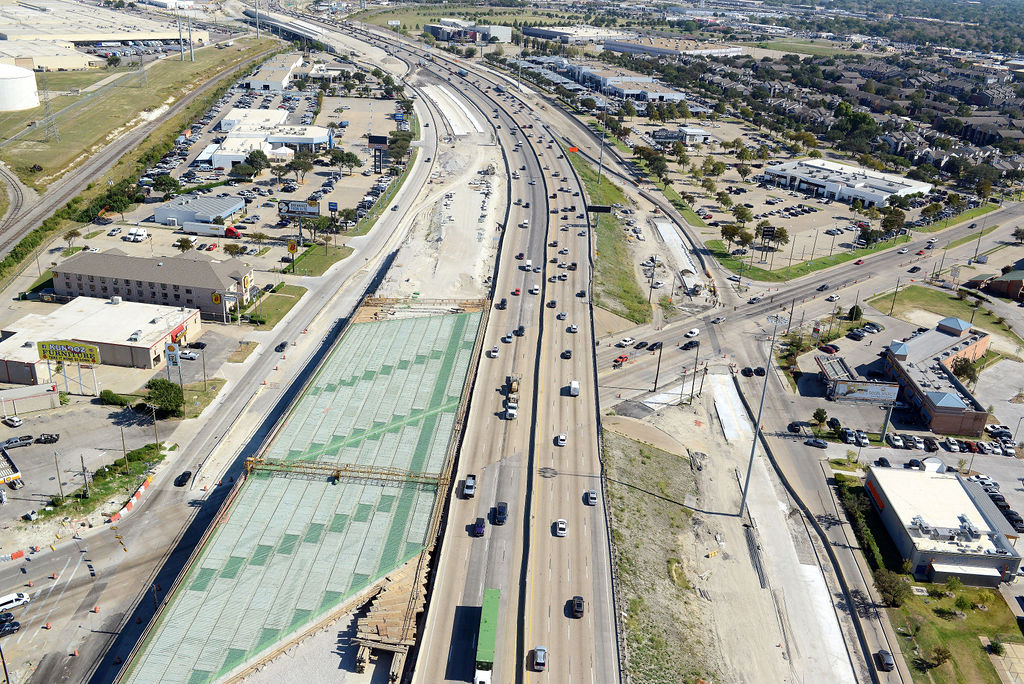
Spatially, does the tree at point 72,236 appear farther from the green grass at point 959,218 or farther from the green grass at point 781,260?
the green grass at point 959,218

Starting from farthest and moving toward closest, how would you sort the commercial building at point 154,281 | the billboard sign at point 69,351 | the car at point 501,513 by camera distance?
the commercial building at point 154,281 < the billboard sign at point 69,351 < the car at point 501,513

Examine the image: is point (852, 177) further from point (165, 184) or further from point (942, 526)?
point (165, 184)

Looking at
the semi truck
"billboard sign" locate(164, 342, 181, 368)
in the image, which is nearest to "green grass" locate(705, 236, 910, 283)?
the semi truck

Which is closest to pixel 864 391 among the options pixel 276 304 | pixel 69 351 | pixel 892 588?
pixel 892 588

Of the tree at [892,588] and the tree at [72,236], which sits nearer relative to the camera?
the tree at [892,588]

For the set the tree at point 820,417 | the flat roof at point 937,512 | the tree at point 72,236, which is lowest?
the tree at point 820,417

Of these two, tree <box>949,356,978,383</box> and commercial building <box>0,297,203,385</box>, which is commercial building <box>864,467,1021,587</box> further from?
commercial building <box>0,297,203,385</box>

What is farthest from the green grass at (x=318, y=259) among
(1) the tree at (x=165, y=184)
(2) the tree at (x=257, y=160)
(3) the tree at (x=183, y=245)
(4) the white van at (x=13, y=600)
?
(4) the white van at (x=13, y=600)
